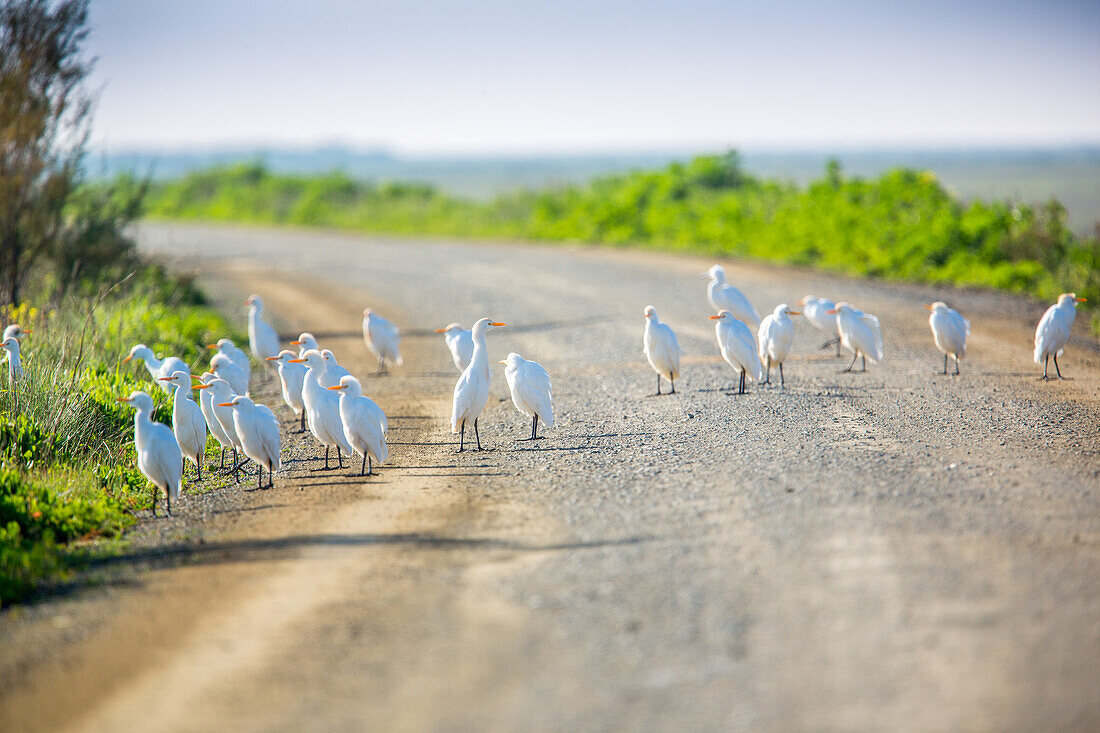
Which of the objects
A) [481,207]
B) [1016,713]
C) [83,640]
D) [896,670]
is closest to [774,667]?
[896,670]

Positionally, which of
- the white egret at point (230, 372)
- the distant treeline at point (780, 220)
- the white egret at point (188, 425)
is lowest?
the white egret at point (188, 425)

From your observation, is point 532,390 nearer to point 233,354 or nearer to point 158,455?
point 158,455

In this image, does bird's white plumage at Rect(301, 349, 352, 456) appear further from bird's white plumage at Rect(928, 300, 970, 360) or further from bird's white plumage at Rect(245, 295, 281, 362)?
bird's white plumage at Rect(928, 300, 970, 360)

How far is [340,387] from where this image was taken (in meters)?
7.81

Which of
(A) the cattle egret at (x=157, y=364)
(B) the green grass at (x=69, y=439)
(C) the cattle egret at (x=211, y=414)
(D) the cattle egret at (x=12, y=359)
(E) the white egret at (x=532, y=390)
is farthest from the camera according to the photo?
(A) the cattle egret at (x=157, y=364)

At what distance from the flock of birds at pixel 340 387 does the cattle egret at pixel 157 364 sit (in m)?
0.02

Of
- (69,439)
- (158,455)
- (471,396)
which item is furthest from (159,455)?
(471,396)

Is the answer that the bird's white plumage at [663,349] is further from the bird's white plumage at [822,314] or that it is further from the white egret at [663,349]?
the bird's white plumage at [822,314]

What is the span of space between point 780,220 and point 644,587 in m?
18.6

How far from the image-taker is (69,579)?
18.4 ft

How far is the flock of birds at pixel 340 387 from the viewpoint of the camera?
7.37 m

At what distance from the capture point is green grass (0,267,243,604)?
6.17m

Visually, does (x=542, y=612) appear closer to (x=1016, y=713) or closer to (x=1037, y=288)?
(x=1016, y=713)

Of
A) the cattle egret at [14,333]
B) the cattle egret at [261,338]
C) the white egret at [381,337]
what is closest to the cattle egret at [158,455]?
the cattle egret at [14,333]
